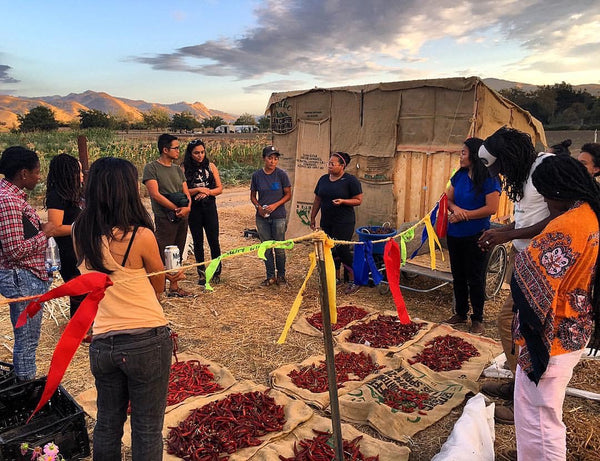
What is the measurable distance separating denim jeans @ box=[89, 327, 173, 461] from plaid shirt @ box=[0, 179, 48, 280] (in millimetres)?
1605

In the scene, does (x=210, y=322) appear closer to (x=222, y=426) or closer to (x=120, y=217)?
(x=222, y=426)

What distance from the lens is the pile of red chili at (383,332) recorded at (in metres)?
4.94

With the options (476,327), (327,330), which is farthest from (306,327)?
(327,330)

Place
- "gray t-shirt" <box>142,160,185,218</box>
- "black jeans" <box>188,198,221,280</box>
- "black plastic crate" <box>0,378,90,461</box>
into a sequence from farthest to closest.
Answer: "black jeans" <box>188,198,221,280</box> → "gray t-shirt" <box>142,160,185,218</box> → "black plastic crate" <box>0,378,90,461</box>

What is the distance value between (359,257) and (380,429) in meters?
1.96

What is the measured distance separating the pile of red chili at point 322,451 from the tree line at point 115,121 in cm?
4741

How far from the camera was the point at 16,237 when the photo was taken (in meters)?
3.35

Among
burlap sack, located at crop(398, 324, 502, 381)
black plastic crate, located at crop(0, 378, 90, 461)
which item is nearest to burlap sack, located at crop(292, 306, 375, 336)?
burlap sack, located at crop(398, 324, 502, 381)

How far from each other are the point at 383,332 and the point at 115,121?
6934 centimetres

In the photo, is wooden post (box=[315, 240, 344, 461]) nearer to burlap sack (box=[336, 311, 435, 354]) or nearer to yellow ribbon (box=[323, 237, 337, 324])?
yellow ribbon (box=[323, 237, 337, 324])

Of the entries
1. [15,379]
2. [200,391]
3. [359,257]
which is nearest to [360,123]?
[359,257]

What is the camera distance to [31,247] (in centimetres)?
344

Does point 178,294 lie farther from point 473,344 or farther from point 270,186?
point 473,344

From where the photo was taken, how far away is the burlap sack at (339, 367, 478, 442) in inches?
134
